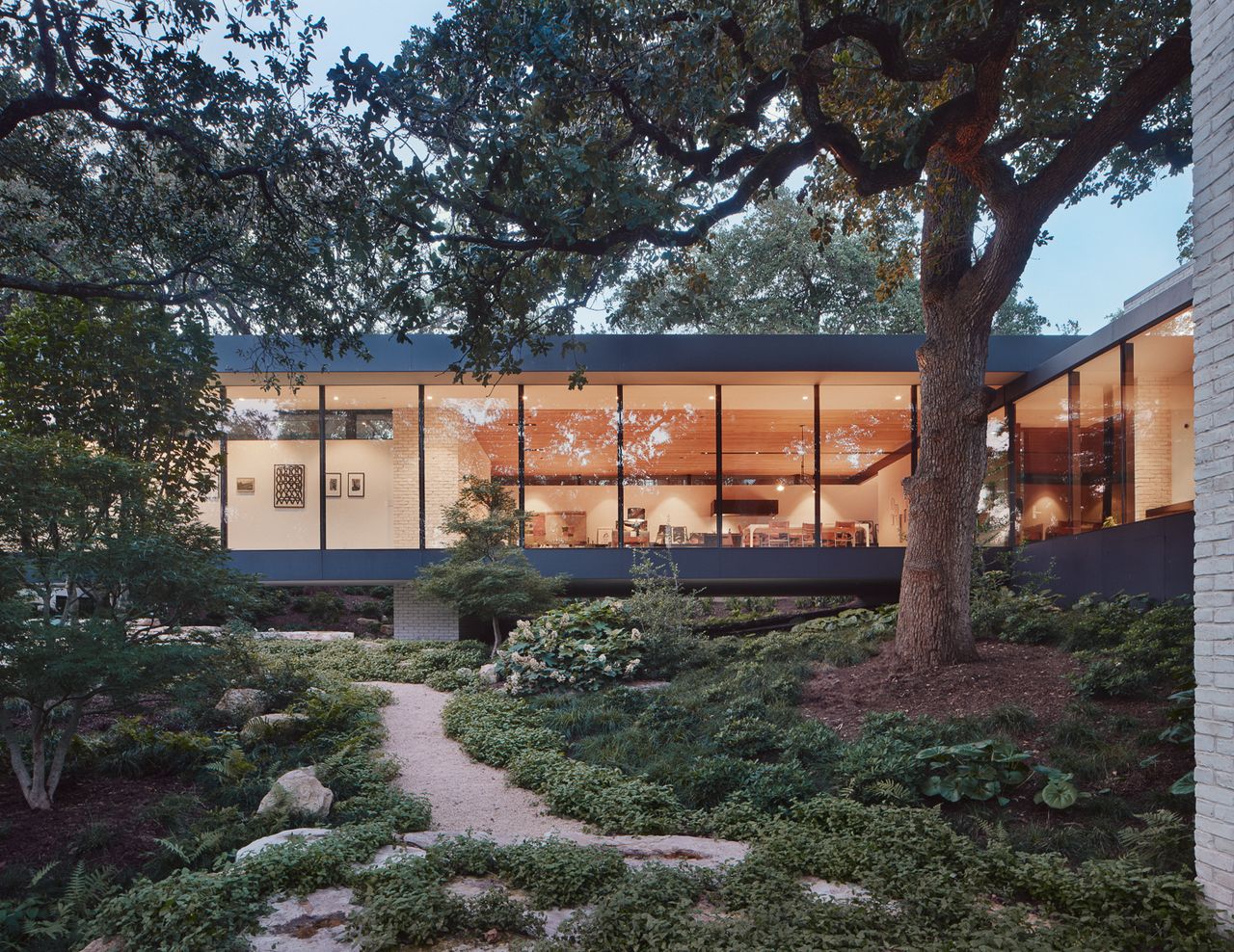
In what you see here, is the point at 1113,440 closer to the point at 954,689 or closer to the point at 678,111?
the point at 954,689

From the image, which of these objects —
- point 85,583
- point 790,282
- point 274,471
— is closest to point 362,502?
point 274,471

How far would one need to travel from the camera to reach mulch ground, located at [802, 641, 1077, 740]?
24.4ft

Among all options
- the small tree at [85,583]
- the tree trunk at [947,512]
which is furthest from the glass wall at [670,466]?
the small tree at [85,583]

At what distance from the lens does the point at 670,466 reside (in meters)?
15.6

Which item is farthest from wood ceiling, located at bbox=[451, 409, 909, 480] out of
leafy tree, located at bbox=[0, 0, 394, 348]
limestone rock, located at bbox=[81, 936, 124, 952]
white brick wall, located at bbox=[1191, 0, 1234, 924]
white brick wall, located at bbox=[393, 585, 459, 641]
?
limestone rock, located at bbox=[81, 936, 124, 952]

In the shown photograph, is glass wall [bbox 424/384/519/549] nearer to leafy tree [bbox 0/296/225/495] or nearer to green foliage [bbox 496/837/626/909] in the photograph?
leafy tree [bbox 0/296/225/495]

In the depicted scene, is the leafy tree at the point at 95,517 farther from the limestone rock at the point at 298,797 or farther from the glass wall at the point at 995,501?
the glass wall at the point at 995,501

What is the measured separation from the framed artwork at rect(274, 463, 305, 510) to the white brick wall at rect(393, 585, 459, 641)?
2.56 metres

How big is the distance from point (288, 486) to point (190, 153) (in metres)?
9.81

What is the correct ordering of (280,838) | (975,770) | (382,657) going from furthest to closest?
1. (382,657)
2. (975,770)
3. (280,838)

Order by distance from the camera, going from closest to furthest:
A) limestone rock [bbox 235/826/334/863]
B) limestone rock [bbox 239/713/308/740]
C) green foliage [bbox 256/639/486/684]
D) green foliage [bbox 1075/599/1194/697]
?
1. limestone rock [bbox 235/826/334/863]
2. green foliage [bbox 1075/599/1194/697]
3. limestone rock [bbox 239/713/308/740]
4. green foliage [bbox 256/639/486/684]

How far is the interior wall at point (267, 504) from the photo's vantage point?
1541 cm

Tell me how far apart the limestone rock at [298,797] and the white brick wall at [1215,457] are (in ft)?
17.6

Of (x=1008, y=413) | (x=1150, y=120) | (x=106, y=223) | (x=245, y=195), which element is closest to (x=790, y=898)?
(x=245, y=195)
